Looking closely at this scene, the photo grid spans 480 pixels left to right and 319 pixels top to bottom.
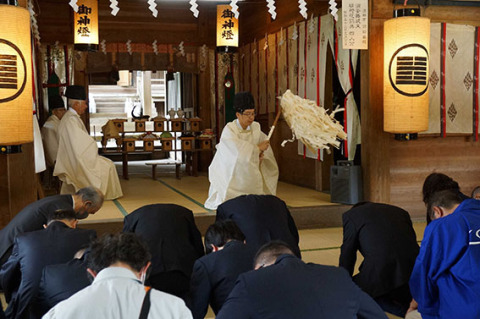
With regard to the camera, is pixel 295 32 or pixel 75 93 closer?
pixel 75 93

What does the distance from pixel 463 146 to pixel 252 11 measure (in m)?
4.89

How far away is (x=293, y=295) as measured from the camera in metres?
2.05

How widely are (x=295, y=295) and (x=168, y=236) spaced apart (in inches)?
64.8

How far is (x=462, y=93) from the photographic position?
6852 millimetres

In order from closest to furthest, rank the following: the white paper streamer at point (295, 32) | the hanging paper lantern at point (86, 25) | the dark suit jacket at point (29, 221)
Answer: the dark suit jacket at point (29, 221) → the white paper streamer at point (295, 32) → the hanging paper lantern at point (86, 25)

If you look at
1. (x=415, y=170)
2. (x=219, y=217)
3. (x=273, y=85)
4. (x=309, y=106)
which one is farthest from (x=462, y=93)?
(x=219, y=217)

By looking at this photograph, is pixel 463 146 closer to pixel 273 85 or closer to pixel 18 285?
pixel 273 85

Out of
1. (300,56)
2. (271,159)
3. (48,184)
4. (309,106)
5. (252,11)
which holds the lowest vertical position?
(48,184)

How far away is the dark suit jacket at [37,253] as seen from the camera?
10.1 ft

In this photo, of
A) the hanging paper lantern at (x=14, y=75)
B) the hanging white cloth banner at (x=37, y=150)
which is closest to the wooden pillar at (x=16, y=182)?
the hanging white cloth banner at (x=37, y=150)

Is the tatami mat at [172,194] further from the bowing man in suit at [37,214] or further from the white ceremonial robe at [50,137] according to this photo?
the bowing man in suit at [37,214]

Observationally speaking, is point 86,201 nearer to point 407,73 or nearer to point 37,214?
point 37,214

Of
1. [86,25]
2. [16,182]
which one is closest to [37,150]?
[16,182]

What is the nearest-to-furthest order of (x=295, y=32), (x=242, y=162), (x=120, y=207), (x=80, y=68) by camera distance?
(x=242, y=162) → (x=120, y=207) → (x=295, y=32) → (x=80, y=68)
